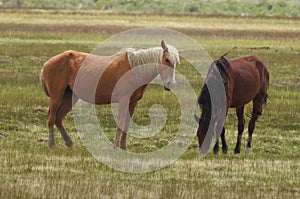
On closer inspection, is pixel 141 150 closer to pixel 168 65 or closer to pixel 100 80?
pixel 100 80

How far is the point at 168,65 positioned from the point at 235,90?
1.97 meters

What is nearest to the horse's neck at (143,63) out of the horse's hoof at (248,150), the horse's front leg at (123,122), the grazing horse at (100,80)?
the grazing horse at (100,80)

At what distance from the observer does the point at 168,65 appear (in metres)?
13.3

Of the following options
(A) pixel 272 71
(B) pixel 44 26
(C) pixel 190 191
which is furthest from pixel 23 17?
(C) pixel 190 191

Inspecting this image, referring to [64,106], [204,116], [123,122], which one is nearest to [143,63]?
[123,122]

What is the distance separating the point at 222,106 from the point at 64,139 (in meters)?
2.72

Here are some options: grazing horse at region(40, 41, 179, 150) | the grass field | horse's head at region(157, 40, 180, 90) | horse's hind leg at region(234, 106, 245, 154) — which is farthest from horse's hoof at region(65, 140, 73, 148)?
horse's hind leg at region(234, 106, 245, 154)

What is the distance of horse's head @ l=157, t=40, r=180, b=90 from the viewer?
520 inches

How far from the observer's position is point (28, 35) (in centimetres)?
4222

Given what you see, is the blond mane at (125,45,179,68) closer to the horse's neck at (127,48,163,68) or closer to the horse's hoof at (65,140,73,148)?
the horse's neck at (127,48,163,68)

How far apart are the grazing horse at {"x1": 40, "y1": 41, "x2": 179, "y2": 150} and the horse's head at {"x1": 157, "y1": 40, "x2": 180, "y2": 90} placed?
8 cm

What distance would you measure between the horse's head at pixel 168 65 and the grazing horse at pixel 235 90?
610mm

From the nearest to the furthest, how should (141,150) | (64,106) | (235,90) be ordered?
1. (141,150)
2. (64,106)
3. (235,90)

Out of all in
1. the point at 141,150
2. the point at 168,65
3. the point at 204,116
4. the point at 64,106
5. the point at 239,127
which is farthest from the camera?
the point at 239,127
